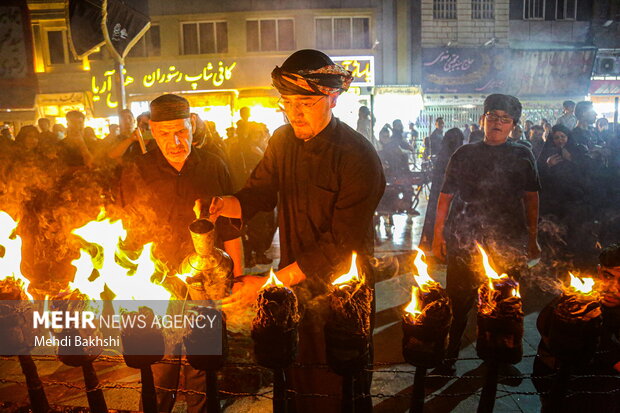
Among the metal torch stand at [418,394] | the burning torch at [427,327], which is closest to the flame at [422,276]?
the burning torch at [427,327]

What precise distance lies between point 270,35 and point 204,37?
3.44m

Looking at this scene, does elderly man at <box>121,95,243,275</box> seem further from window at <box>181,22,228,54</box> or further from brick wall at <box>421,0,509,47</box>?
brick wall at <box>421,0,509,47</box>

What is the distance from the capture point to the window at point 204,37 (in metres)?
23.1

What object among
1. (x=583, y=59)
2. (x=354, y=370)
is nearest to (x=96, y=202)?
(x=354, y=370)

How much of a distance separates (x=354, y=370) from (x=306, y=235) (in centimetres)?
128

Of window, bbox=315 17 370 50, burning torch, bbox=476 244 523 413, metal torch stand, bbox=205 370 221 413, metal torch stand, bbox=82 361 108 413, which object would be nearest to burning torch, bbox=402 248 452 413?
burning torch, bbox=476 244 523 413

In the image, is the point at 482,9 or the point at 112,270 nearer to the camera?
the point at 112,270

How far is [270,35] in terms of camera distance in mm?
22812

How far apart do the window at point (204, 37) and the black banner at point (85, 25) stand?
15.6 metres

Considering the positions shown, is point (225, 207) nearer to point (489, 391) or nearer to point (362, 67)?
point (489, 391)

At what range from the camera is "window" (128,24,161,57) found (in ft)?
75.6

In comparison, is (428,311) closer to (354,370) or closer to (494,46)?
(354,370)

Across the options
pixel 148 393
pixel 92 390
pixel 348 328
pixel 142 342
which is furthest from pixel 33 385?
pixel 348 328

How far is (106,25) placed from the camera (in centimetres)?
816
